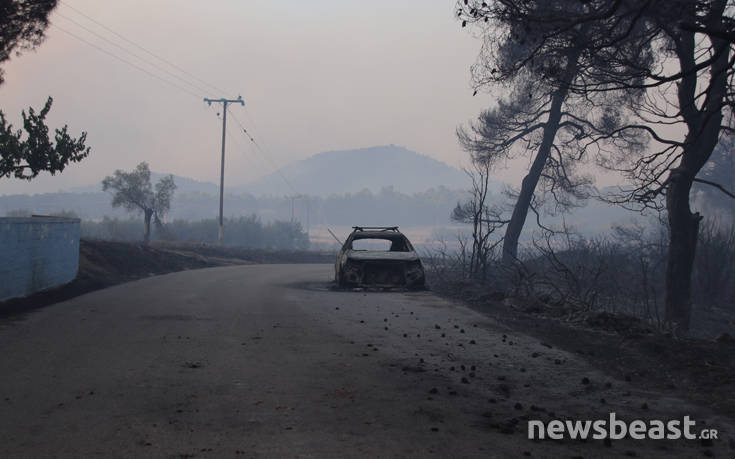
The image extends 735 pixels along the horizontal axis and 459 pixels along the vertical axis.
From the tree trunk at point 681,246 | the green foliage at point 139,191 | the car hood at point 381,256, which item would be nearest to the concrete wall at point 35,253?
the car hood at point 381,256

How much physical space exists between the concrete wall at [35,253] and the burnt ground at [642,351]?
10429 mm

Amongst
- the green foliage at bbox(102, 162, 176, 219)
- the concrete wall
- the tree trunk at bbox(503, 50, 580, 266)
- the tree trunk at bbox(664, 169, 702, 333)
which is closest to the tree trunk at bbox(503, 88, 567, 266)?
the tree trunk at bbox(503, 50, 580, 266)

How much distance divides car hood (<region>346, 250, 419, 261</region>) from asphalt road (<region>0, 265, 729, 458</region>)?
538 centimetres

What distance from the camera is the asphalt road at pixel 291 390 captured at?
15.3 ft

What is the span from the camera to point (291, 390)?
6223 mm

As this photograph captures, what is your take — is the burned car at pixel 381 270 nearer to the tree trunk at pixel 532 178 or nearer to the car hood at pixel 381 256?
the car hood at pixel 381 256

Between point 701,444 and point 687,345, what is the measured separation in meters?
4.07

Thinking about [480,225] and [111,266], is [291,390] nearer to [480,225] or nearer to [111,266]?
[480,225]

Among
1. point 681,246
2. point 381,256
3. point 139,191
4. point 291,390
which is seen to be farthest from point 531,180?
point 139,191

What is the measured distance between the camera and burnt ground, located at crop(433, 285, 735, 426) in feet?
21.7

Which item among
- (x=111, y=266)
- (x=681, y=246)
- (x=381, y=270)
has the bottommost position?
(x=111, y=266)

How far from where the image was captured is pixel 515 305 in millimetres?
14000

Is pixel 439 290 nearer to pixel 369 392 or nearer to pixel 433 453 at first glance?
pixel 369 392

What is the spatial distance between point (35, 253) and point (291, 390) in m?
11.7
